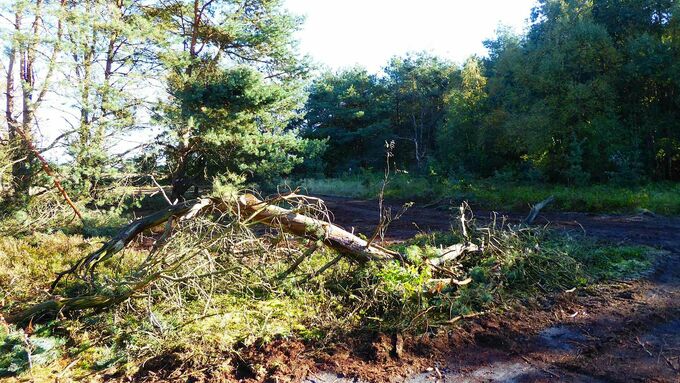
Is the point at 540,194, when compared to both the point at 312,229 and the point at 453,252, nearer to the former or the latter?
the point at 453,252

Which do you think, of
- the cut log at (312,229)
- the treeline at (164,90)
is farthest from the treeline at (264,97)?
the cut log at (312,229)

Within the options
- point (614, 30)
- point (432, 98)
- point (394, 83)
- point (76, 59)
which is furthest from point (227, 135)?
point (394, 83)

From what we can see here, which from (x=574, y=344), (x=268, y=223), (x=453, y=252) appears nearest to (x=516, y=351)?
(x=574, y=344)

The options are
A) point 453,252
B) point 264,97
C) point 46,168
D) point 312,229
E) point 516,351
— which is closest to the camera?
point 516,351

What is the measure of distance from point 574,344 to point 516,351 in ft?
1.66

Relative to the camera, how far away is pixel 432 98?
1179 inches

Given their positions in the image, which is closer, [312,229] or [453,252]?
[312,229]

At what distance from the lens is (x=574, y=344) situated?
3605 mm

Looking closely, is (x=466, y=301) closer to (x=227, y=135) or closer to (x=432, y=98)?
(x=227, y=135)

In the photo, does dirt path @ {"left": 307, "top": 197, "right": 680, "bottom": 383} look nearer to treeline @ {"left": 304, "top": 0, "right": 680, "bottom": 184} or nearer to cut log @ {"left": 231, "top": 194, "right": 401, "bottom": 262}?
cut log @ {"left": 231, "top": 194, "right": 401, "bottom": 262}

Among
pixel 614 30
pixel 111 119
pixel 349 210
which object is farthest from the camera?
pixel 614 30

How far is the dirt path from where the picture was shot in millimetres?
3154

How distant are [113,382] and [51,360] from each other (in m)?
0.69

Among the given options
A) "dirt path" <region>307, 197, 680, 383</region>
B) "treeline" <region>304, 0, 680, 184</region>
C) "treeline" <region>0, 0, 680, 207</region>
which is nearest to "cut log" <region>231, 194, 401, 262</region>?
"dirt path" <region>307, 197, 680, 383</region>
